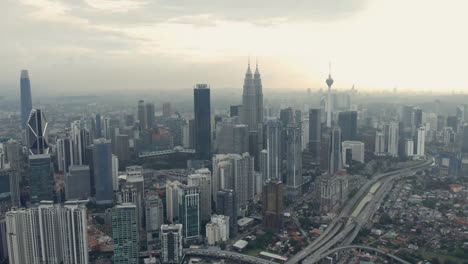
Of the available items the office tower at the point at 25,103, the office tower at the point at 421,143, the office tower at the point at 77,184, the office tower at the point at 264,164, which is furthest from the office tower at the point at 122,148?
the office tower at the point at 421,143

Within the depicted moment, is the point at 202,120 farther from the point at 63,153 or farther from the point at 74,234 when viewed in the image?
the point at 74,234

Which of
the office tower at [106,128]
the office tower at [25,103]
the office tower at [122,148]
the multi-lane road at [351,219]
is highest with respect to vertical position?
the office tower at [25,103]

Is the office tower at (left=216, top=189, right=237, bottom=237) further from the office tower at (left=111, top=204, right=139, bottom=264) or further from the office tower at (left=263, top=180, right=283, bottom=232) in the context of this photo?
the office tower at (left=111, top=204, right=139, bottom=264)

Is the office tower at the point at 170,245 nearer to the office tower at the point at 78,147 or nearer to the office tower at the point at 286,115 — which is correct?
the office tower at the point at 78,147

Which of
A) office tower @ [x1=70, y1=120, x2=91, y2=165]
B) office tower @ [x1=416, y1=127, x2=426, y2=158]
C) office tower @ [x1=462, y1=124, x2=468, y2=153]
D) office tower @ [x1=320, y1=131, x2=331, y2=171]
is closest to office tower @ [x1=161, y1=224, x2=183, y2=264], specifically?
office tower @ [x1=70, y1=120, x2=91, y2=165]

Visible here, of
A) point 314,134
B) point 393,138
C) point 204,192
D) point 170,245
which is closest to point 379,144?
point 393,138

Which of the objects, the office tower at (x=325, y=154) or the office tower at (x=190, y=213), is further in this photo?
the office tower at (x=325, y=154)
